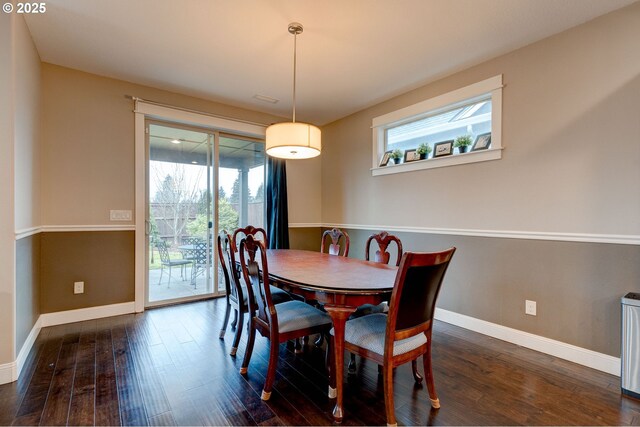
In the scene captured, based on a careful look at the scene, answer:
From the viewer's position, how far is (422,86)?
3.52 m

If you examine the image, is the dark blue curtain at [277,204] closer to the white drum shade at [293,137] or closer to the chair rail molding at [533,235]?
the chair rail molding at [533,235]

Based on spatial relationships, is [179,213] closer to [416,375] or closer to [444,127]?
[416,375]

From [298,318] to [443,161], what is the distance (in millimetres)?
2323

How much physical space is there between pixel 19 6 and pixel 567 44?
13.8 ft

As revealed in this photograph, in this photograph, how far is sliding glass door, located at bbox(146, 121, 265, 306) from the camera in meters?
3.73

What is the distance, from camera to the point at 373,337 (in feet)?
5.67

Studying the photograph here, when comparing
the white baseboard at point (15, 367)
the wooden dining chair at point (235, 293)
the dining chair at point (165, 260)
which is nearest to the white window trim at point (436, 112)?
the wooden dining chair at point (235, 293)

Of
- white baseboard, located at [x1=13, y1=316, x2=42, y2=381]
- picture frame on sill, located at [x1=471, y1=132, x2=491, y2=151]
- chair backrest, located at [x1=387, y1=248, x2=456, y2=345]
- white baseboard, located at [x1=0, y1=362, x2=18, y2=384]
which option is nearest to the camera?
chair backrest, located at [x1=387, y1=248, x2=456, y2=345]

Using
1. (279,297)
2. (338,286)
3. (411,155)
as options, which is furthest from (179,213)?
(411,155)

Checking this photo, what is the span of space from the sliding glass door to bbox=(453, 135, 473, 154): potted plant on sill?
2.83 metres

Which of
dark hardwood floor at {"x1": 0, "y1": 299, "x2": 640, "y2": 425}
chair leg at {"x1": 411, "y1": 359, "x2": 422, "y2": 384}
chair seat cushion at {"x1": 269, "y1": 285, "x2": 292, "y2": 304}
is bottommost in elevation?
dark hardwood floor at {"x1": 0, "y1": 299, "x2": 640, "y2": 425}

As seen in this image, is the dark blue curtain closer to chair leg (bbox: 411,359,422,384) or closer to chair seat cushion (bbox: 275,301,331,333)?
chair seat cushion (bbox: 275,301,331,333)

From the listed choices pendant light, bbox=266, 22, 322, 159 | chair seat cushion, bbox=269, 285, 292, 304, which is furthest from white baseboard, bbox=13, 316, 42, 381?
pendant light, bbox=266, 22, 322, 159

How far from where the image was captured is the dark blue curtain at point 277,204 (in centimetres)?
453
